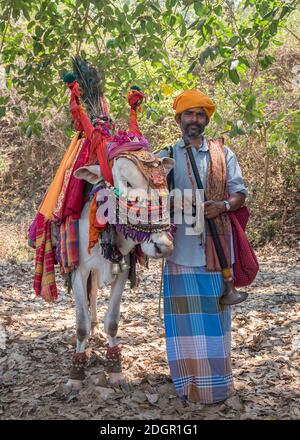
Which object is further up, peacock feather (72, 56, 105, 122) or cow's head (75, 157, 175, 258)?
peacock feather (72, 56, 105, 122)

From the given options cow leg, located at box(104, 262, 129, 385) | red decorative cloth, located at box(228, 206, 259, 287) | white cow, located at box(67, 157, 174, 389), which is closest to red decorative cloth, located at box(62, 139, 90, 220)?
white cow, located at box(67, 157, 174, 389)

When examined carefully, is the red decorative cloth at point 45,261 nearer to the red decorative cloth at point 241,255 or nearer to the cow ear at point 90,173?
the cow ear at point 90,173

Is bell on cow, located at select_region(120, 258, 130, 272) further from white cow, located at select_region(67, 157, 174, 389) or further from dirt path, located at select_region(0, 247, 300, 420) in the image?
dirt path, located at select_region(0, 247, 300, 420)

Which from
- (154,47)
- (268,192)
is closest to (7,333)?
(154,47)

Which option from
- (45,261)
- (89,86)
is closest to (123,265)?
(45,261)

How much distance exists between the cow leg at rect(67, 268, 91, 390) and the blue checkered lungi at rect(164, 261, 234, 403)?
0.64m

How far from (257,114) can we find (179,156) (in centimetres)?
142

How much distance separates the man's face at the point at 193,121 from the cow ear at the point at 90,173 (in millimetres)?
649

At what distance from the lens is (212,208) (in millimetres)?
3746

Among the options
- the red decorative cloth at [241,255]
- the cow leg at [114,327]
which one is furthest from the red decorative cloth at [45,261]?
the red decorative cloth at [241,255]

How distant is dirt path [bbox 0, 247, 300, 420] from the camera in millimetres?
3789

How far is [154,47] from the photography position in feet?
19.0

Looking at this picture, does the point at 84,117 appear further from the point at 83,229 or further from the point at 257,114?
the point at 257,114

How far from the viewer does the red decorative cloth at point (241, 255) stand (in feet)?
13.0
